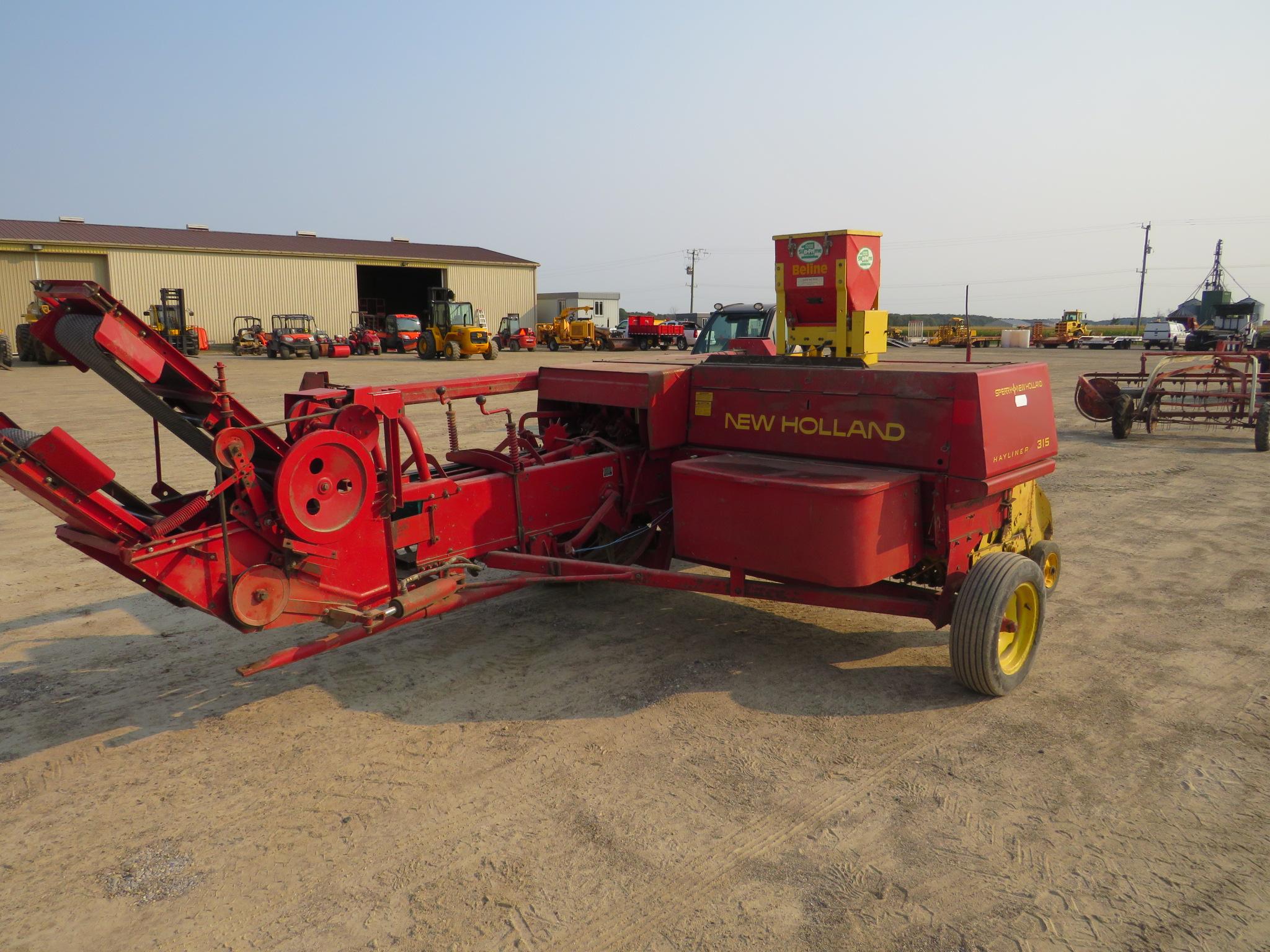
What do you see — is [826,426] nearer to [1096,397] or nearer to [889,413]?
[889,413]

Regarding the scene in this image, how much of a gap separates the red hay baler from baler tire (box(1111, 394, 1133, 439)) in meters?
9.03

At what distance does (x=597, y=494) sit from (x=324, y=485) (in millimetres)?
1821

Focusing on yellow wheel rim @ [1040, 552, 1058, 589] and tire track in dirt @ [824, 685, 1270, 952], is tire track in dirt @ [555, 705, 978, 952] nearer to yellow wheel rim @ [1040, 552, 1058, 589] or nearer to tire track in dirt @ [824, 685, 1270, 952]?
tire track in dirt @ [824, 685, 1270, 952]

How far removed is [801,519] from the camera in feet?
13.9

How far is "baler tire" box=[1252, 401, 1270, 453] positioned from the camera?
12.0m

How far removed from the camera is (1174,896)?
2.88m

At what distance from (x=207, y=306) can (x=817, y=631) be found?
135 ft

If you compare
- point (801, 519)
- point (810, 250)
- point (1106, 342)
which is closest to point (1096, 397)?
point (810, 250)

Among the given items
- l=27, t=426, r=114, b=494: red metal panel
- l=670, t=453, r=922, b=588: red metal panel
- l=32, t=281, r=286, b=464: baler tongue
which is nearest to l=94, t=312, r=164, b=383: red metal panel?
l=32, t=281, r=286, b=464: baler tongue

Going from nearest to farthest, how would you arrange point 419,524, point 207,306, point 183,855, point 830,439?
point 183,855
point 419,524
point 830,439
point 207,306

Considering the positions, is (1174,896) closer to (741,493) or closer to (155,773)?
(741,493)

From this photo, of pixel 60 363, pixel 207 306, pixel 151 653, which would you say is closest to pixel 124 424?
pixel 151 653

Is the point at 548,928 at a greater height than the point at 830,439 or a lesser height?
lesser

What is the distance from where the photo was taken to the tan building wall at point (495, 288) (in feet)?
156
